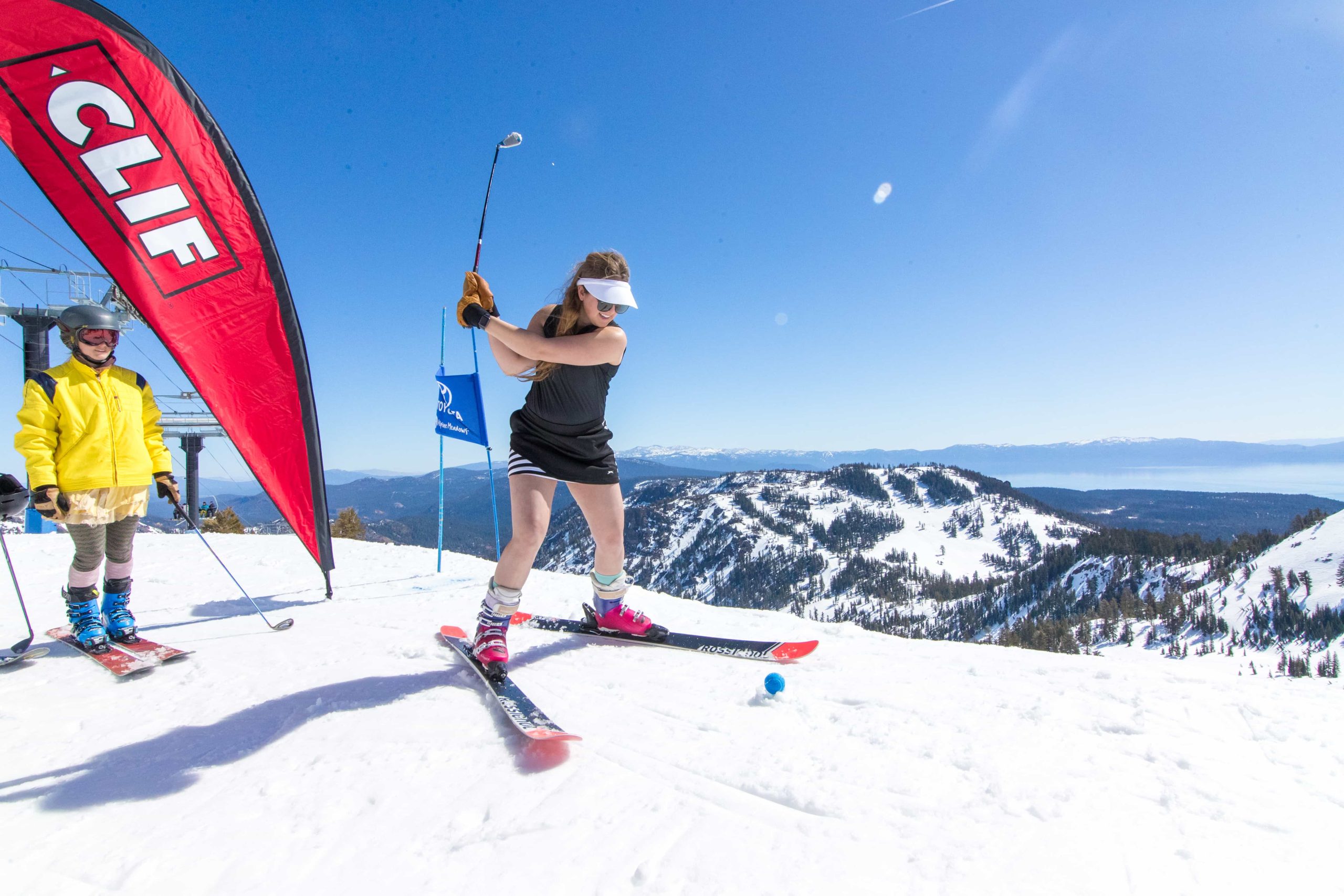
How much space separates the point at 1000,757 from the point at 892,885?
2.98ft

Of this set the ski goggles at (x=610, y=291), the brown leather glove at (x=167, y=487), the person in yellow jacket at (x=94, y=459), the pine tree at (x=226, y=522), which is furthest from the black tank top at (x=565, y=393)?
the pine tree at (x=226, y=522)

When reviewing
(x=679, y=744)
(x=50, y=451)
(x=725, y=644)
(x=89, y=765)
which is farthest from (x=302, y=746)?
(x=50, y=451)

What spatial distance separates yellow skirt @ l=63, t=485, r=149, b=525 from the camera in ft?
12.0

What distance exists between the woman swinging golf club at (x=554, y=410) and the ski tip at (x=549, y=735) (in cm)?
83

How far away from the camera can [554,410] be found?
354cm

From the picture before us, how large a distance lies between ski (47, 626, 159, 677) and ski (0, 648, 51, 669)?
0.16 metres

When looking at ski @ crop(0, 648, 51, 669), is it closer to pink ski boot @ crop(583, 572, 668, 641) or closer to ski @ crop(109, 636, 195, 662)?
ski @ crop(109, 636, 195, 662)

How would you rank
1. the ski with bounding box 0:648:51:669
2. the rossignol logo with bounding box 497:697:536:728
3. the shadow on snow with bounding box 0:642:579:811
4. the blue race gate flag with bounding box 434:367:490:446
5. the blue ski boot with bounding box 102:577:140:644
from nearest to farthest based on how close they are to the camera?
the shadow on snow with bounding box 0:642:579:811 < the rossignol logo with bounding box 497:697:536:728 < the ski with bounding box 0:648:51:669 < the blue ski boot with bounding box 102:577:140:644 < the blue race gate flag with bounding box 434:367:490:446

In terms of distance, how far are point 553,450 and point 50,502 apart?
2.97 m

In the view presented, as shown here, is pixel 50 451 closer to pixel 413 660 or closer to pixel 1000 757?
pixel 413 660

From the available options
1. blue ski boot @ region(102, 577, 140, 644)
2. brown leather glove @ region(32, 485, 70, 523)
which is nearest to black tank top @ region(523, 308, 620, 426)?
brown leather glove @ region(32, 485, 70, 523)

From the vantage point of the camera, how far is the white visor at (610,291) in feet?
10.6

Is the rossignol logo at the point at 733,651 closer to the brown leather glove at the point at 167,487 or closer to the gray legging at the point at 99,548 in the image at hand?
the brown leather glove at the point at 167,487

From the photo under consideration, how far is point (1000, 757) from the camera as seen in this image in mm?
2207
